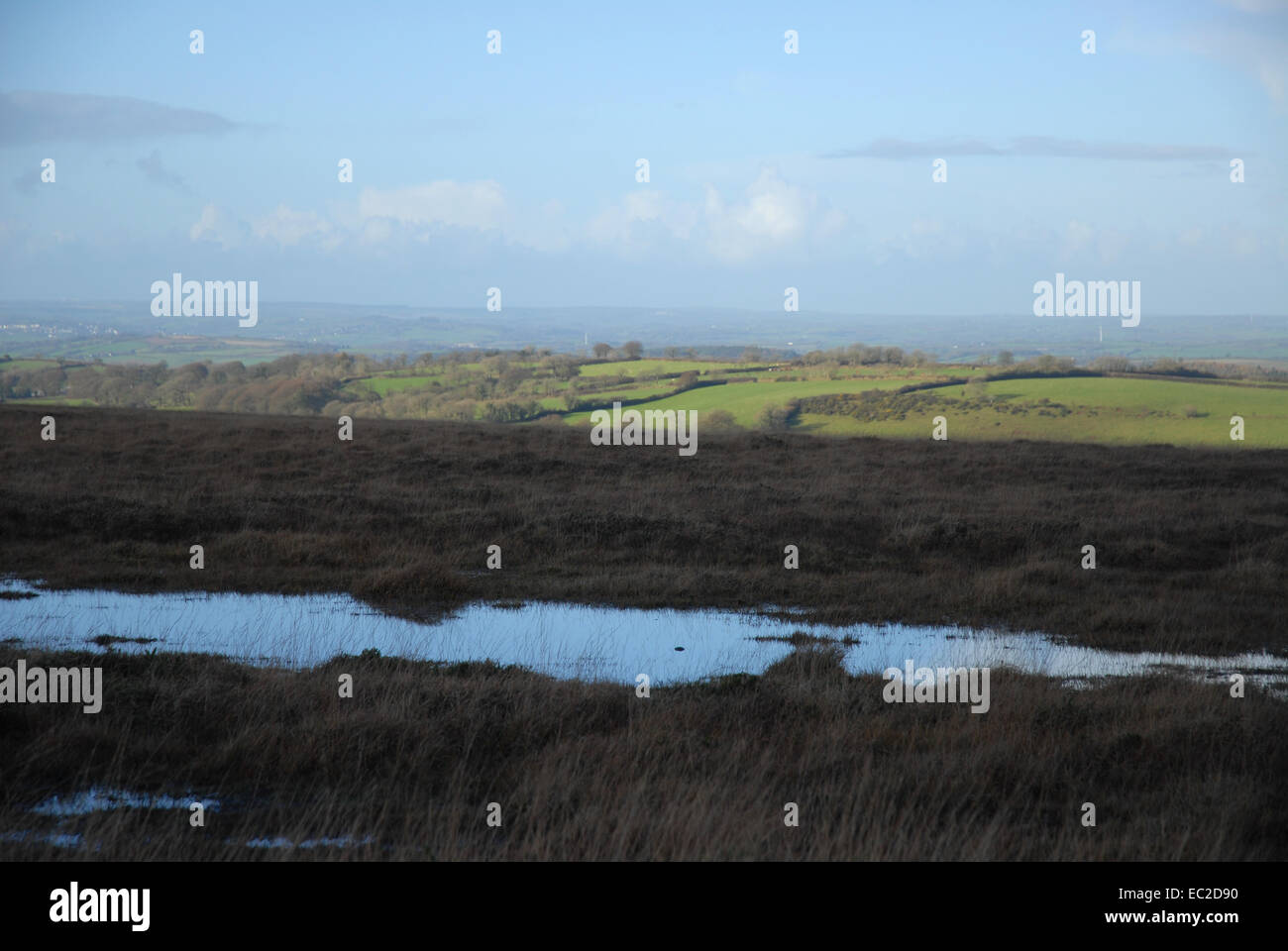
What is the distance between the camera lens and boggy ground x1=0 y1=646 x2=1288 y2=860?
590cm

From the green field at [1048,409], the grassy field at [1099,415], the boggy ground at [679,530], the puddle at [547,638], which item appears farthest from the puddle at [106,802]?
the green field at [1048,409]

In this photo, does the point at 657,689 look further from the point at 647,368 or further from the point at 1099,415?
the point at 647,368

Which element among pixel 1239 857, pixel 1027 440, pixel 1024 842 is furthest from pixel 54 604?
pixel 1027 440

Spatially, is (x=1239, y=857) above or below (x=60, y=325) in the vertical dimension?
below

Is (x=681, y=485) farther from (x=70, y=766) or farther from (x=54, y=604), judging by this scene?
(x=70, y=766)

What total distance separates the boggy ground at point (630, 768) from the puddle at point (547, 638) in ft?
4.84

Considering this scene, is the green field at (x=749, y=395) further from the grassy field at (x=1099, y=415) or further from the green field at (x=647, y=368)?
the green field at (x=647, y=368)

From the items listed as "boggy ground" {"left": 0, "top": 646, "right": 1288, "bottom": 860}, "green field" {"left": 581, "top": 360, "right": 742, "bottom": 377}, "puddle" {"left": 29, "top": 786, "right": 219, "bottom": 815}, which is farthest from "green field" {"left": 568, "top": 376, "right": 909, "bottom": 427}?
"puddle" {"left": 29, "top": 786, "right": 219, "bottom": 815}

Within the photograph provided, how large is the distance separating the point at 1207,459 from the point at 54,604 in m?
31.1

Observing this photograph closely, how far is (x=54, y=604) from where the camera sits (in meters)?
13.3

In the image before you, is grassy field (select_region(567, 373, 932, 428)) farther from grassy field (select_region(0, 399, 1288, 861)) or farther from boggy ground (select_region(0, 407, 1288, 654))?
grassy field (select_region(0, 399, 1288, 861))

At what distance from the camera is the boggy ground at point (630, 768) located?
5.90 m

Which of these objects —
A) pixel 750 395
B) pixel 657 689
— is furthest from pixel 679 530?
pixel 750 395

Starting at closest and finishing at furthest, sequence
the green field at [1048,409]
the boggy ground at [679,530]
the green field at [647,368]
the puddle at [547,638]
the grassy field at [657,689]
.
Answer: the grassy field at [657,689]
the puddle at [547,638]
the boggy ground at [679,530]
the green field at [1048,409]
the green field at [647,368]
